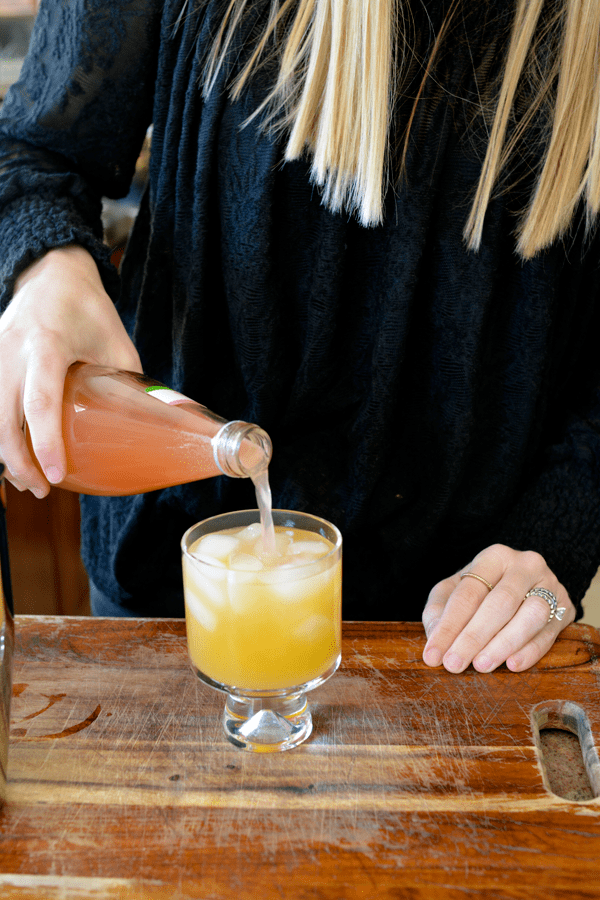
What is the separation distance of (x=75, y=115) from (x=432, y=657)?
794mm

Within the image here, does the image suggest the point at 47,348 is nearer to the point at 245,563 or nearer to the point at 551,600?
the point at 245,563

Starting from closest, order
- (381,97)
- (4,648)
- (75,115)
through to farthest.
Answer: (4,648) → (381,97) → (75,115)

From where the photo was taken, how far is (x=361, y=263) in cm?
103

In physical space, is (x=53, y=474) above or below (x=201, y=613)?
above

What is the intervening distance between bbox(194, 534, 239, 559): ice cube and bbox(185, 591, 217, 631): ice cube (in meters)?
0.04

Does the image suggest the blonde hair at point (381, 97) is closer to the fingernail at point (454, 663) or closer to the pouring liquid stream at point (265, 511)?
the pouring liquid stream at point (265, 511)

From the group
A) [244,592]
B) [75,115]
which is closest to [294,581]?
[244,592]

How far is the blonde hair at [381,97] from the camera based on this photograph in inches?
34.5

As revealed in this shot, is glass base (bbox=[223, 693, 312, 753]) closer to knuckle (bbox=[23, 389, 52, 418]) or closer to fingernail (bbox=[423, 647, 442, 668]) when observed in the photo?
fingernail (bbox=[423, 647, 442, 668])

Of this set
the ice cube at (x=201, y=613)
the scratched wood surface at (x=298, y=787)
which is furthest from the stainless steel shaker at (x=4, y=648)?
the ice cube at (x=201, y=613)

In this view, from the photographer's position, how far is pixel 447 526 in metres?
1.14

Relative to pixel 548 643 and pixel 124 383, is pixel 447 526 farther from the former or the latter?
pixel 124 383

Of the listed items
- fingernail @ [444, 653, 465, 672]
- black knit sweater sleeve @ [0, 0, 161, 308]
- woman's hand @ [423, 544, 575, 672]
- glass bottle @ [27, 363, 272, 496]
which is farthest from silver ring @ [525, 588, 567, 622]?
black knit sweater sleeve @ [0, 0, 161, 308]

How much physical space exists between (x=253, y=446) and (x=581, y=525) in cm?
55
